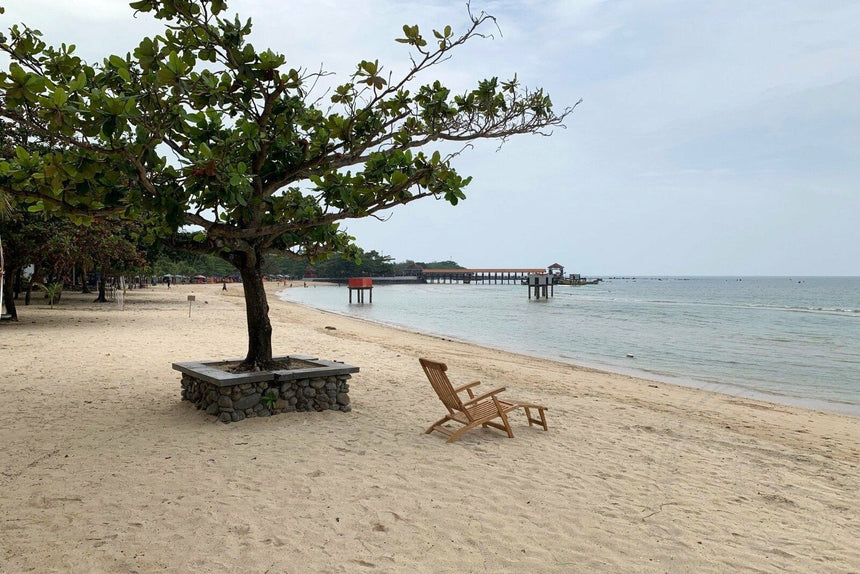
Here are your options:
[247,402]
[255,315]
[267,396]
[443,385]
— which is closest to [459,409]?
[443,385]

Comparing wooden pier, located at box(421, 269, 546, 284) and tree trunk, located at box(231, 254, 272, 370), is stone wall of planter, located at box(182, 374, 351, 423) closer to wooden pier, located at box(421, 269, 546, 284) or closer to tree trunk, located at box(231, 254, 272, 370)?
tree trunk, located at box(231, 254, 272, 370)

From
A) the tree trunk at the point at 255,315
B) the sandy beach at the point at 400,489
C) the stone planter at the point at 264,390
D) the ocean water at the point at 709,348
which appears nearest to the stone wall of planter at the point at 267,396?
the stone planter at the point at 264,390

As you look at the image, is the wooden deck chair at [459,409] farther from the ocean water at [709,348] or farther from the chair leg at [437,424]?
the ocean water at [709,348]

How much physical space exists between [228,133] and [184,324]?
14418mm

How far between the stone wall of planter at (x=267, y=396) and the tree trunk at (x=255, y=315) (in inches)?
23.6

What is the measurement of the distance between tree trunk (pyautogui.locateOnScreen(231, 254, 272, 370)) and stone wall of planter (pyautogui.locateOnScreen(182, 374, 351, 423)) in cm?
60

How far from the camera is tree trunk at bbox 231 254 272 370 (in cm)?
661

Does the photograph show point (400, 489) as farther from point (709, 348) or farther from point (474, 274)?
point (474, 274)

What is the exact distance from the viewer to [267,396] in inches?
239

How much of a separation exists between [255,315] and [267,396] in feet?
3.68

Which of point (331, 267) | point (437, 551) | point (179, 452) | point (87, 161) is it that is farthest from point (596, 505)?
point (331, 267)

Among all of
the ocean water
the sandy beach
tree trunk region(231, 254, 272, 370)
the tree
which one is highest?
the tree

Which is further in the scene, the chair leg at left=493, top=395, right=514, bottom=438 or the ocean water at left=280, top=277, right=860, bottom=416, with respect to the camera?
the ocean water at left=280, top=277, right=860, bottom=416

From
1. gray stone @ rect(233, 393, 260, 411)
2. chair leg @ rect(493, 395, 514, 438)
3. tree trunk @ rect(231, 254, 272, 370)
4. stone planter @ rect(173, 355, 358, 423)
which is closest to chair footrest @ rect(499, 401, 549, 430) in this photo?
chair leg @ rect(493, 395, 514, 438)
